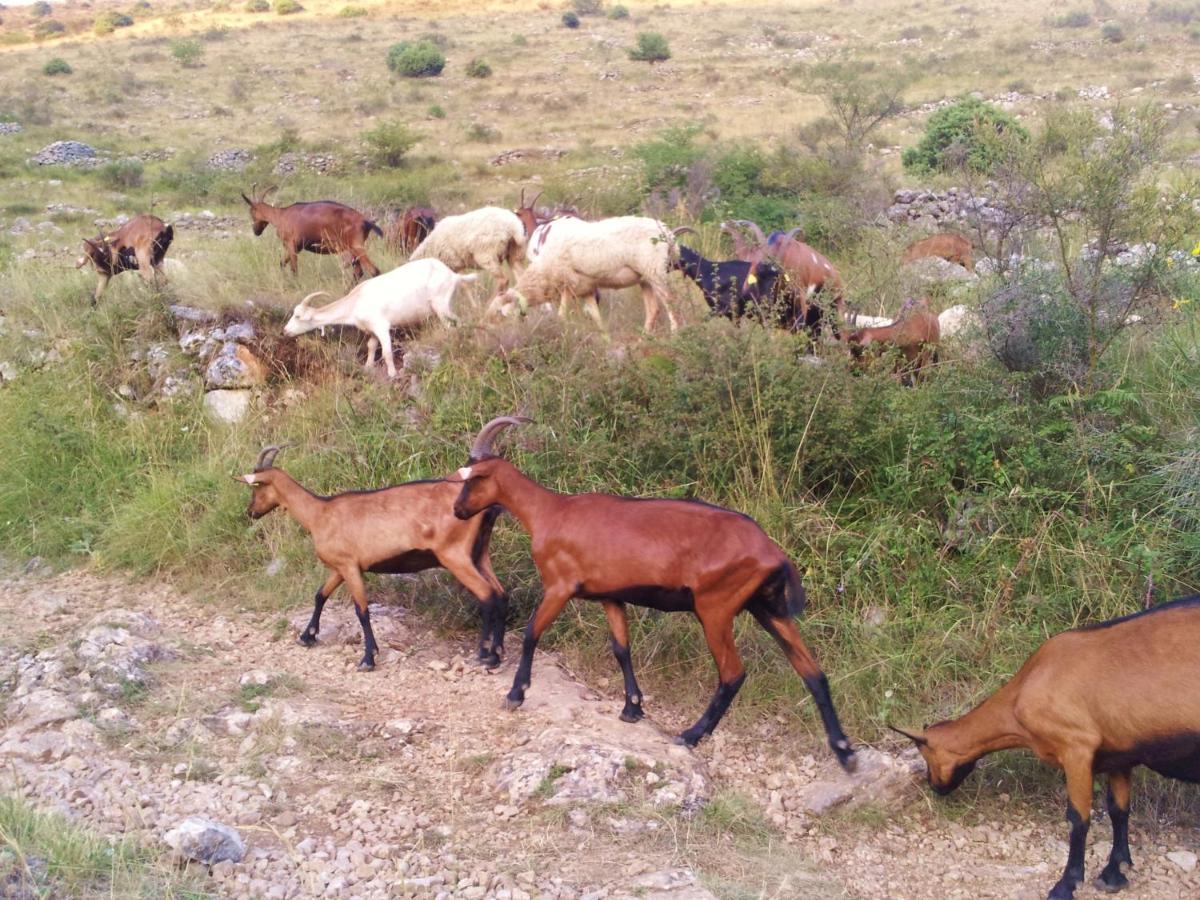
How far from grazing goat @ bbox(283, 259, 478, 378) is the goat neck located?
299cm

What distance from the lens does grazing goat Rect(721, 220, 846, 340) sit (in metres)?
7.07

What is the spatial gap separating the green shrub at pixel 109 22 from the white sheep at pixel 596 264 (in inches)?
1969

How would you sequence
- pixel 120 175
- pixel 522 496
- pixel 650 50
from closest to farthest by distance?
1. pixel 522 496
2. pixel 120 175
3. pixel 650 50

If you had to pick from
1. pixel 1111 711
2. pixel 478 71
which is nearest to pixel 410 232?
pixel 1111 711

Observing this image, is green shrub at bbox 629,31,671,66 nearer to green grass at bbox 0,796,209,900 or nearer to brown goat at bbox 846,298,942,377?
brown goat at bbox 846,298,942,377

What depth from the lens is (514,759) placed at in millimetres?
4445

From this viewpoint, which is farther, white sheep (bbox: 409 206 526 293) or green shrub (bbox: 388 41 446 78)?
green shrub (bbox: 388 41 446 78)

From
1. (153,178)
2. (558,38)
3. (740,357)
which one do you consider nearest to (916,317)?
(740,357)

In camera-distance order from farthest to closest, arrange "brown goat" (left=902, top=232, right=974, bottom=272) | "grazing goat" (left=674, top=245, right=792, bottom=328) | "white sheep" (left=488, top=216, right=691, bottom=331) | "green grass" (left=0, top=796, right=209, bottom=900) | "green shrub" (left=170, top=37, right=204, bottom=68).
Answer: "green shrub" (left=170, top=37, right=204, bottom=68), "brown goat" (left=902, top=232, right=974, bottom=272), "white sheep" (left=488, top=216, right=691, bottom=331), "grazing goat" (left=674, top=245, right=792, bottom=328), "green grass" (left=0, top=796, right=209, bottom=900)

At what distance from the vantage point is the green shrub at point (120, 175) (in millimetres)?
21734

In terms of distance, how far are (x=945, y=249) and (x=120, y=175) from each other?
57.6 ft

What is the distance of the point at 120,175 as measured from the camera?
72.0 ft

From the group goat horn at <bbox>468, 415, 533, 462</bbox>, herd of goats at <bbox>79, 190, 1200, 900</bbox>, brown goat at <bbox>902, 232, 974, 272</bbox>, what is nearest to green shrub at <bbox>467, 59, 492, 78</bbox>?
brown goat at <bbox>902, 232, 974, 272</bbox>

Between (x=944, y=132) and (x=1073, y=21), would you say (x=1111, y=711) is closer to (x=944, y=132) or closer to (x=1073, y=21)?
(x=944, y=132)
